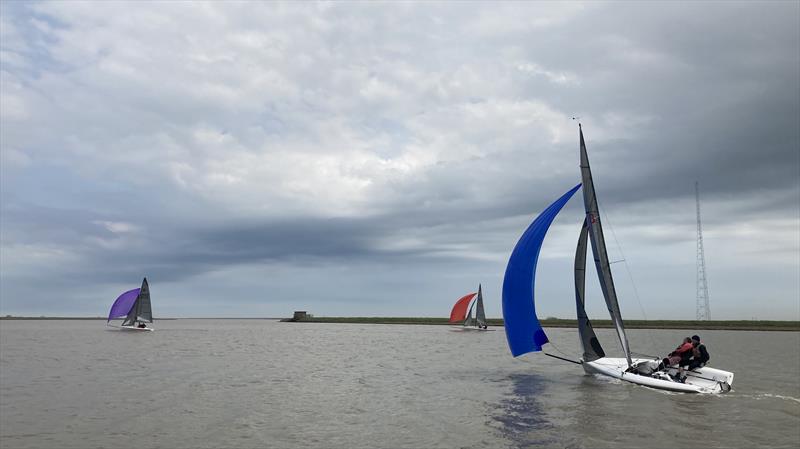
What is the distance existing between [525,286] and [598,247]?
370cm

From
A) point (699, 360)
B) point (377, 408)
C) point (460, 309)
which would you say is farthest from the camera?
point (460, 309)

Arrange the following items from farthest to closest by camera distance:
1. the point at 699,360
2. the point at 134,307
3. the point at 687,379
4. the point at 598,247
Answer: the point at 134,307
the point at 598,247
the point at 699,360
the point at 687,379

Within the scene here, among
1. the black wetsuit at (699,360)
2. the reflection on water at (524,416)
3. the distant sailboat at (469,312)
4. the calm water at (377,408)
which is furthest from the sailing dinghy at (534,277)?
the distant sailboat at (469,312)

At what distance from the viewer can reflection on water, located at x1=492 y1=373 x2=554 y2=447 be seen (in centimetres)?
1769

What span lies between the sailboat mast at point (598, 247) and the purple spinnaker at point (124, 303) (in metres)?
75.3

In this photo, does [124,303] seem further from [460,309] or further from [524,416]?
[524,416]

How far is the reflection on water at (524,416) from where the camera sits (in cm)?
1769

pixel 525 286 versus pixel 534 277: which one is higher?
pixel 534 277

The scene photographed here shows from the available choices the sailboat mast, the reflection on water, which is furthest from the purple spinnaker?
the sailboat mast

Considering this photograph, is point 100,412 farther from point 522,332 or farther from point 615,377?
point 615,377

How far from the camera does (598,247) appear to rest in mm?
26891

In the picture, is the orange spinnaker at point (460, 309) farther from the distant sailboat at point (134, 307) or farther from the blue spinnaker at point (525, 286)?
the blue spinnaker at point (525, 286)

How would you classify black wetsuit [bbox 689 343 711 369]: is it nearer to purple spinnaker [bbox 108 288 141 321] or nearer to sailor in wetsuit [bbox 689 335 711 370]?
sailor in wetsuit [bbox 689 335 711 370]

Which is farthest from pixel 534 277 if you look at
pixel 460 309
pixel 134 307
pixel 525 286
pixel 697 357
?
pixel 134 307
